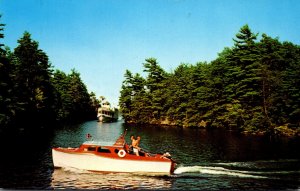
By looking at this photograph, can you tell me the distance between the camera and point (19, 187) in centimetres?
2617

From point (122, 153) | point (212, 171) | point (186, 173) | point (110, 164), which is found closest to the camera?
point (122, 153)

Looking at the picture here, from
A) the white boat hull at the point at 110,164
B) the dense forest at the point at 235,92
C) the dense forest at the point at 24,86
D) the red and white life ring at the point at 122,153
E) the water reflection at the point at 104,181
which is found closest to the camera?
the water reflection at the point at 104,181

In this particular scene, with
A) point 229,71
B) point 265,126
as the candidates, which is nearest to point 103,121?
point 229,71

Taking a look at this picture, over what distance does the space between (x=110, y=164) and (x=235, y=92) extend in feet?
202

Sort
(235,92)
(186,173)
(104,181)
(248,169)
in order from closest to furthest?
(104,181) → (186,173) → (248,169) → (235,92)

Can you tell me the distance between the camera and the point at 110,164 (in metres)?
31.2

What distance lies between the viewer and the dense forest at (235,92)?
69.8m

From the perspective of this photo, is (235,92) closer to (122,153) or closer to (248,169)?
(248,169)

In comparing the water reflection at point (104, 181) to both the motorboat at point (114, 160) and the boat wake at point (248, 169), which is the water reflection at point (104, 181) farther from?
the boat wake at point (248, 169)

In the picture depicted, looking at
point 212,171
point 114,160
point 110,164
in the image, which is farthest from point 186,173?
point 110,164

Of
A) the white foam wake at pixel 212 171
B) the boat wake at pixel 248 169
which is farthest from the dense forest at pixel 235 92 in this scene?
the white foam wake at pixel 212 171

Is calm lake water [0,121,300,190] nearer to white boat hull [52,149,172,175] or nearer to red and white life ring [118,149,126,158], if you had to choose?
white boat hull [52,149,172,175]

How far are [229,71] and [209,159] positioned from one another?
52265 mm

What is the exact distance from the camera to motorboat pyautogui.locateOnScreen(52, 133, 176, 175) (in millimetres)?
30641
